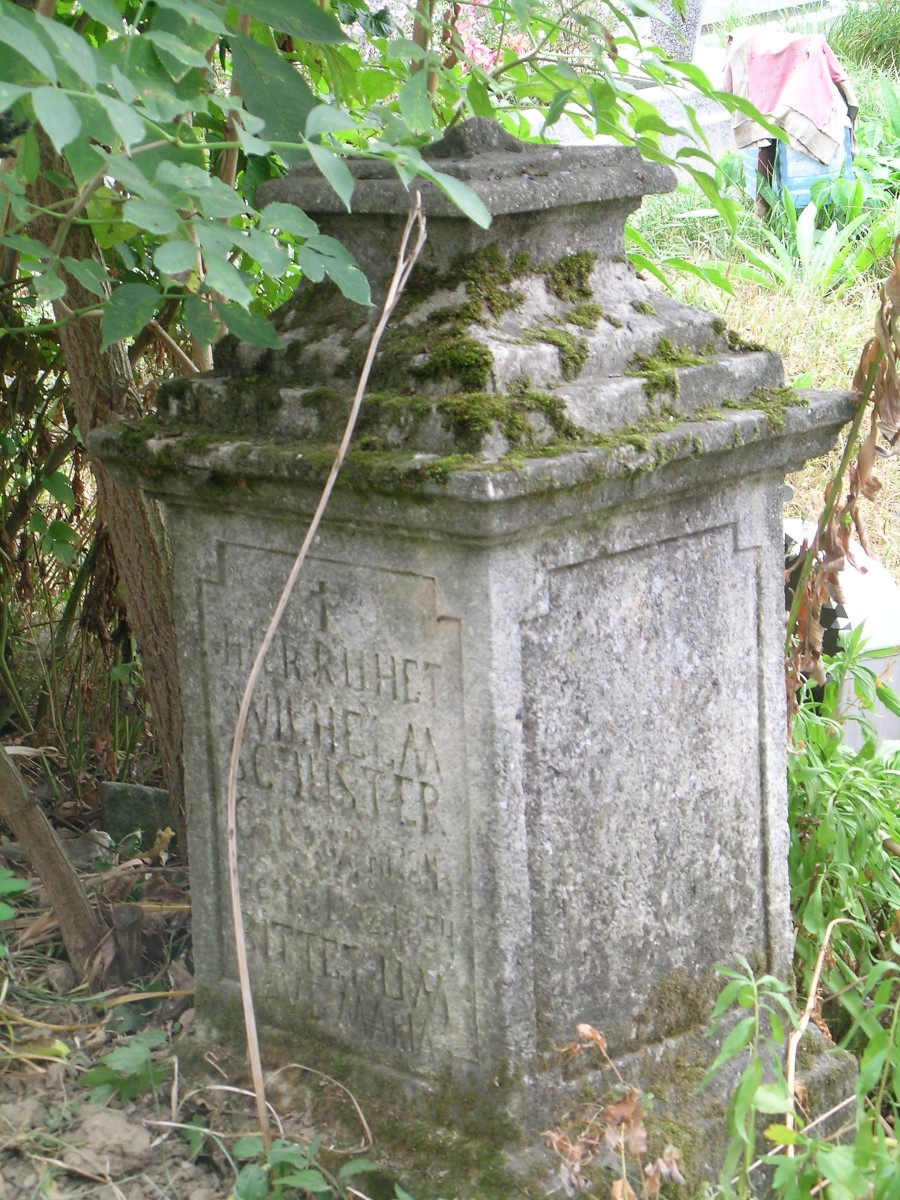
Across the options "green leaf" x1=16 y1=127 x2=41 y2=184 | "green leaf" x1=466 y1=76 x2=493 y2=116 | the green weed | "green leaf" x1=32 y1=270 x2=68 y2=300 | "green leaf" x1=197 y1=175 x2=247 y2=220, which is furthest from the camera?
"green leaf" x1=466 y1=76 x2=493 y2=116

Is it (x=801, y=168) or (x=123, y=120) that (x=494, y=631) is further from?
(x=801, y=168)

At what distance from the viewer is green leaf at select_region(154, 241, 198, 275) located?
1691mm

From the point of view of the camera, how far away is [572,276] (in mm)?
2166

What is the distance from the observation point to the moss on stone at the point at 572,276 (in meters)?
Result: 2.13

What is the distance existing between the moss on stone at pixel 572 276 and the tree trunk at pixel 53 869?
1.34 metres

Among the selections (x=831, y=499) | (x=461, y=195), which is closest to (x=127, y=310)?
(x=461, y=195)

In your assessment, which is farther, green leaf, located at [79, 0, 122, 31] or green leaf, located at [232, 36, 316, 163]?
green leaf, located at [232, 36, 316, 163]

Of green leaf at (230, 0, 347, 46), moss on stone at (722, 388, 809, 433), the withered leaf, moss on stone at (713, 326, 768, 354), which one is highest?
green leaf at (230, 0, 347, 46)

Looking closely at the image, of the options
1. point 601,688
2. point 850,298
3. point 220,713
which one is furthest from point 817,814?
point 850,298

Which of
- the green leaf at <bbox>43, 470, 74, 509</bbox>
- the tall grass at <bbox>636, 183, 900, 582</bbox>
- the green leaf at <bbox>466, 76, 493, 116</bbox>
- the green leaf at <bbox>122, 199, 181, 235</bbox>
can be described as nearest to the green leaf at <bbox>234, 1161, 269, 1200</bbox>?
the green leaf at <bbox>122, 199, 181, 235</bbox>

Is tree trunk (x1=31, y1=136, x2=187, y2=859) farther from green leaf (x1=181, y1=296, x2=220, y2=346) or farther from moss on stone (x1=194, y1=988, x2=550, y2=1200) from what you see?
moss on stone (x1=194, y1=988, x2=550, y2=1200)

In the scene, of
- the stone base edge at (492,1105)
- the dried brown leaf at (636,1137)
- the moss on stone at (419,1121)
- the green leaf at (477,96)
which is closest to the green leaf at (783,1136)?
the dried brown leaf at (636,1137)

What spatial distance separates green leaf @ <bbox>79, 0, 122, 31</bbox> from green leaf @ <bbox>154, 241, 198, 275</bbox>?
0.82ft

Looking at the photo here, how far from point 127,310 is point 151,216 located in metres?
0.37
